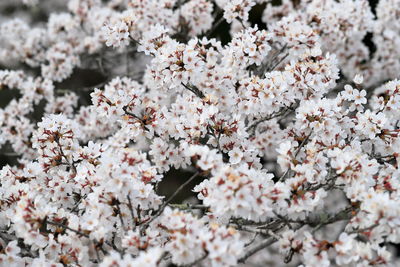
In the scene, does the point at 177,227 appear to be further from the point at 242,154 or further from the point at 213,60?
the point at 213,60

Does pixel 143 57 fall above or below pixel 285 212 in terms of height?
above

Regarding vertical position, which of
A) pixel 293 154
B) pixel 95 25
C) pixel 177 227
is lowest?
pixel 177 227

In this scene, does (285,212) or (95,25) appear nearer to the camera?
(285,212)

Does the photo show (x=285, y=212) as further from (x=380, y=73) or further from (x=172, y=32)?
(x=380, y=73)

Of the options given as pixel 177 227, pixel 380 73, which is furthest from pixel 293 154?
pixel 380 73

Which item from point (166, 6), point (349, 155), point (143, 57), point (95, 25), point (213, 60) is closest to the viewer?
point (349, 155)

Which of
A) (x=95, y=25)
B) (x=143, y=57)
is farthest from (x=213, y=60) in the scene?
(x=143, y=57)

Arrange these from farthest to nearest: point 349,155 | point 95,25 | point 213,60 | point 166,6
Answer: point 95,25 → point 166,6 → point 213,60 → point 349,155
